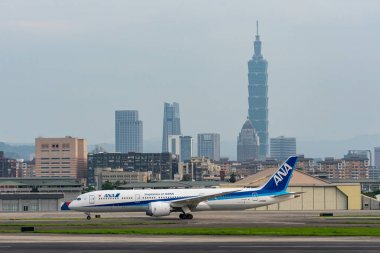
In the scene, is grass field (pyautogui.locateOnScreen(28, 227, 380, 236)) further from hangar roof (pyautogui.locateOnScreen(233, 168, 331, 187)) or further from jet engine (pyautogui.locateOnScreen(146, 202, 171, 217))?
hangar roof (pyautogui.locateOnScreen(233, 168, 331, 187))

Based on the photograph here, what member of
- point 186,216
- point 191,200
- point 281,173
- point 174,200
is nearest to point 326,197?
point 281,173

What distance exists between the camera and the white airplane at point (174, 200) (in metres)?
100

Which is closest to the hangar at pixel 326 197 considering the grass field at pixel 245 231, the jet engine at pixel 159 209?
the jet engine at pixel 159 209

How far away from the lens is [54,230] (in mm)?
77438

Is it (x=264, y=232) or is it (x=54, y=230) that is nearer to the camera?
(x=264, y=232)

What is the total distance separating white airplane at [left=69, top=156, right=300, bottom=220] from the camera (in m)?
100

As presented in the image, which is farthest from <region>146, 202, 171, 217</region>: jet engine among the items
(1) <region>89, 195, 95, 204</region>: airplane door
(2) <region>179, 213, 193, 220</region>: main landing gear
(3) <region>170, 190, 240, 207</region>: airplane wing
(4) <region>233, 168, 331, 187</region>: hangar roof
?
(4) <region>233, 168, 331, 187</region>: hangar roof
